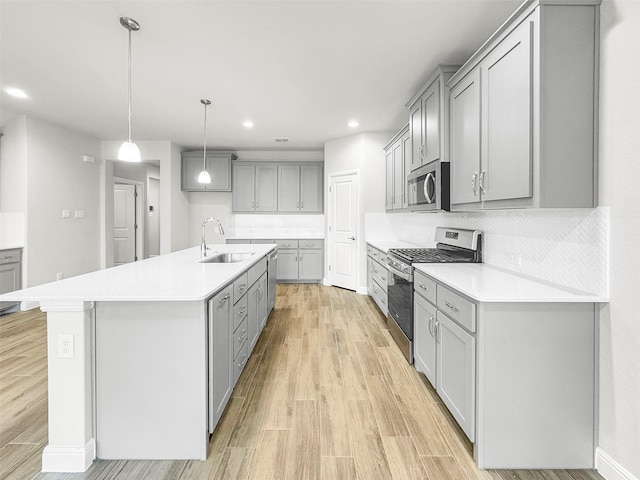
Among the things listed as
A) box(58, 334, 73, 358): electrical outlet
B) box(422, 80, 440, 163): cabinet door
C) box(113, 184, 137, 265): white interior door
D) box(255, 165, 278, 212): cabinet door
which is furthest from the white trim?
box(113, 184, 137, 265): white interior door

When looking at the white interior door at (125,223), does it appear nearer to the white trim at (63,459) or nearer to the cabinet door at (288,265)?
the cabinet door at (288,265)

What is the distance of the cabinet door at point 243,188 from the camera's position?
264 inches

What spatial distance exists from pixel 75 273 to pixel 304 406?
5.12m

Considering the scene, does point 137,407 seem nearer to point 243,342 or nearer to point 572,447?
point 243,342

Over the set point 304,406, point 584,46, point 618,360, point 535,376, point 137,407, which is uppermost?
point 584,46

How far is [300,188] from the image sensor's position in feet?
22.1

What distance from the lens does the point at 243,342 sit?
8.45 ft

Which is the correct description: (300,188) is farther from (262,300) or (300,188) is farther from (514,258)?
(514,258)

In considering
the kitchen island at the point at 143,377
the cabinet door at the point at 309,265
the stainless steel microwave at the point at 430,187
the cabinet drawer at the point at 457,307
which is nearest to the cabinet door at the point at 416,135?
the stainless steel microwave at the point at 430,187

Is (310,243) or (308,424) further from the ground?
(310,243)

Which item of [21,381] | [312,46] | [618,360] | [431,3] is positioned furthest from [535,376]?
[21,381]

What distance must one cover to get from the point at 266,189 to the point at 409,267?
4518 millimetres

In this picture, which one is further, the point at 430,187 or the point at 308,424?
the point at 430,187

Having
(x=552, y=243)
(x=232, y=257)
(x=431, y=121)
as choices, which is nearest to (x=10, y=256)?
(x=232, y=257)
